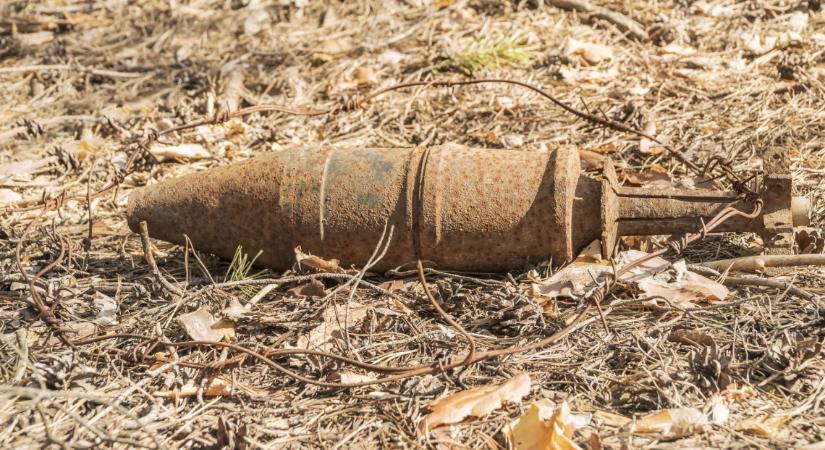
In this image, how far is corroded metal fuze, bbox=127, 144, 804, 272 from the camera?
307cm

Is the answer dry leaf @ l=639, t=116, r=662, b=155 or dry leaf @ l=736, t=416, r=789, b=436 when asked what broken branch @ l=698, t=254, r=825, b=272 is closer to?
dry leaf @ l=736, t=416, r=789, b=436

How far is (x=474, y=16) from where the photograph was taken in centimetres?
561

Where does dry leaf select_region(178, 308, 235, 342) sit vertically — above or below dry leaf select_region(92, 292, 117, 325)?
above

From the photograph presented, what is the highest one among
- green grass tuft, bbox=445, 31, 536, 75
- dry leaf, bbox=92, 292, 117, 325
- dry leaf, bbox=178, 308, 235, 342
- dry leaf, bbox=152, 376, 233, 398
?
green grass tuft, bbox=445, 31, 536, 75

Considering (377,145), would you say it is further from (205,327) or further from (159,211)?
(205,327)

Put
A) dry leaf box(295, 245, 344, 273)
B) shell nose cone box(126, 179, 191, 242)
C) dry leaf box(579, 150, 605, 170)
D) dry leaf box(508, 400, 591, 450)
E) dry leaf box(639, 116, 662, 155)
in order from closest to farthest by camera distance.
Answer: dry leaf box(508, 400, 591, 450)
dry leaf box(295, 245, 344, 273)
shell nose cone box(126, 179, 191, 242)
dry leaf box(579, 150, 605, 170)
dry leaf box(639, 116, 662, 155)

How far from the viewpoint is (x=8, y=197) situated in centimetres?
445

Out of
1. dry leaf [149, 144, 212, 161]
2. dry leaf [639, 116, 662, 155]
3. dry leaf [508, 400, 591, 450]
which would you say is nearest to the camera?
dry leaf [508, 400, 591, 450]

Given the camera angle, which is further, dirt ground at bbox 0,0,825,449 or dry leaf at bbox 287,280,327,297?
dry leaf at bbox 287,280,327,297

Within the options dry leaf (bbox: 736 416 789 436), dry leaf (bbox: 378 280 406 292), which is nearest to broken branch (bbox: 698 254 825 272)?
dry leaf (bbox: 736 416 789 436)

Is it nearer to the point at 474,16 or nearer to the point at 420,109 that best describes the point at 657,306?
the point at 420,109

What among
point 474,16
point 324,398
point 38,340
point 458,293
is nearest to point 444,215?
point 458,293

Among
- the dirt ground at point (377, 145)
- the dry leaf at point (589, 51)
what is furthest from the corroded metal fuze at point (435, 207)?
the dry leaf at point (589, 51)

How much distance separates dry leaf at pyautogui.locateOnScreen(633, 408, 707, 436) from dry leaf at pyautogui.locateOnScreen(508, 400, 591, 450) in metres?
0.15
